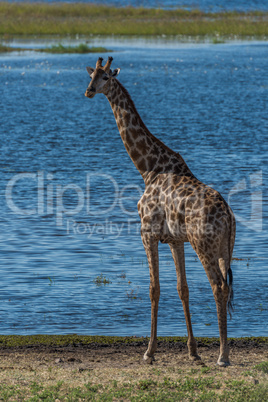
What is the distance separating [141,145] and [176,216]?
53.5 inches

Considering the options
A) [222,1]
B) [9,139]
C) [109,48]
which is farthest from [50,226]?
[222,1]

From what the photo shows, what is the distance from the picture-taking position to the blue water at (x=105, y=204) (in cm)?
1091

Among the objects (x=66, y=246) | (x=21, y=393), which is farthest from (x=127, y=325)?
(x=66, y=246)

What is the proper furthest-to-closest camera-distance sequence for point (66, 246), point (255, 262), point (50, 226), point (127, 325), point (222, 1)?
point (222, 1) → point (50, 226) → point (66, 246) → point (255, 262) → point (127, 325)

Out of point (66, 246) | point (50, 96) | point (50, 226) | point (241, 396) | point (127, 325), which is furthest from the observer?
point (50, 96)

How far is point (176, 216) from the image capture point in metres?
8.77

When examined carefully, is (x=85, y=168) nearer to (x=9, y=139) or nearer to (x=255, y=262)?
(x=9, y=139)

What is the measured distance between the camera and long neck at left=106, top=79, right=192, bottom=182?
9555 millimetres

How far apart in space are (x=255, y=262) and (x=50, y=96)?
2745cm

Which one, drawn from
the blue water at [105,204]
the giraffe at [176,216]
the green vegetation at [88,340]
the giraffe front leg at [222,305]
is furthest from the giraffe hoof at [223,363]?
the blue water at [105,204]

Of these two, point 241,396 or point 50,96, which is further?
point 50,96

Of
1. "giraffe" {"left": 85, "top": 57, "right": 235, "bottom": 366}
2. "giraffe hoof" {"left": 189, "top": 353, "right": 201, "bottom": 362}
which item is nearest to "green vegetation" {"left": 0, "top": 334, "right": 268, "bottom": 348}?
"giraffe hoof" {"left": 189, "top": 353, "right": 201, "bottom": 362}

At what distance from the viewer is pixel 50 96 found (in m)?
39.0

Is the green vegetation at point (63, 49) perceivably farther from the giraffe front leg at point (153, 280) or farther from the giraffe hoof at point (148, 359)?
the giraffe hoof at point (148, 359)
